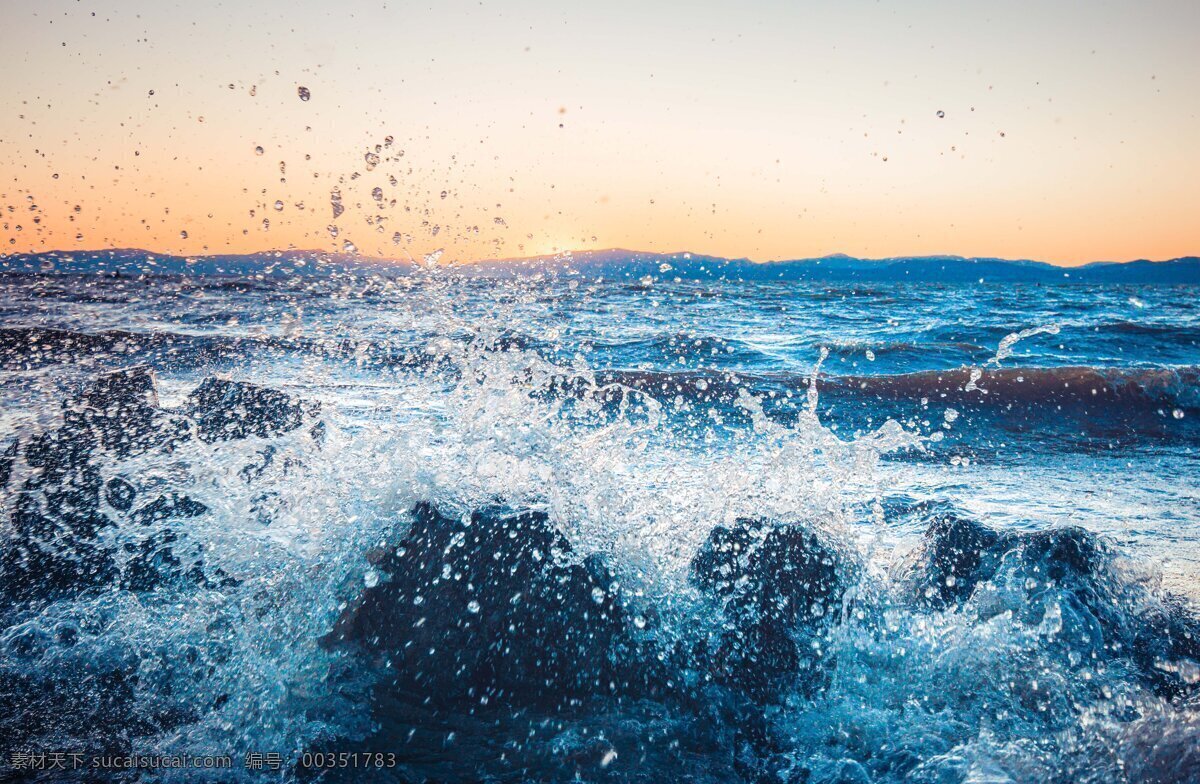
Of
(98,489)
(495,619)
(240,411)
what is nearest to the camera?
(495,619)

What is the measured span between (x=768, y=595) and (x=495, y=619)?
35.0 inches

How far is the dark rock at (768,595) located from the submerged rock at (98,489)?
5.66 ft

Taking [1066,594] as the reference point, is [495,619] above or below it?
below

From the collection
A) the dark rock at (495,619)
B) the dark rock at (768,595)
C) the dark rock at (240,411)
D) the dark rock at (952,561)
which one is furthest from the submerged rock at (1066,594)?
the dark rock at (240,411)

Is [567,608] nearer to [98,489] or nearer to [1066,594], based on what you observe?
[1066,594]

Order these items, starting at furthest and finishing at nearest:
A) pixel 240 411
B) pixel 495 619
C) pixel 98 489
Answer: pixel 240 411, pixel 98 489, pixel 495 619

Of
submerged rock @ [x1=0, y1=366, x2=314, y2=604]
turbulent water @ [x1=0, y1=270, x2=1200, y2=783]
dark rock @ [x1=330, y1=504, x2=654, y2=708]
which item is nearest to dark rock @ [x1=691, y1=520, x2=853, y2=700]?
turbulent water @ [x1=0, y1=270, x2=1200, y2=783]

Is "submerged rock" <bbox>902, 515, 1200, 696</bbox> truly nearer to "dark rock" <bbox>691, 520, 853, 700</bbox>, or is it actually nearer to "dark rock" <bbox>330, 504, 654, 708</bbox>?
"dark rock" <bbox>691, 520, 853, 700</bbox>

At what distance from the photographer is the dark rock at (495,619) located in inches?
78.2

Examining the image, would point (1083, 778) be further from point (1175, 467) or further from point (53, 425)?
point (53, 425)

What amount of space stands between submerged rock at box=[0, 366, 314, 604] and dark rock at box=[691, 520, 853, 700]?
1.73m

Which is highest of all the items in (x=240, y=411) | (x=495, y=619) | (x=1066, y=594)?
(x=240, y=411)

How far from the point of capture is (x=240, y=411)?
12.5ft

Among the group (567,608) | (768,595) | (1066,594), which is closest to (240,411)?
(567,608)
